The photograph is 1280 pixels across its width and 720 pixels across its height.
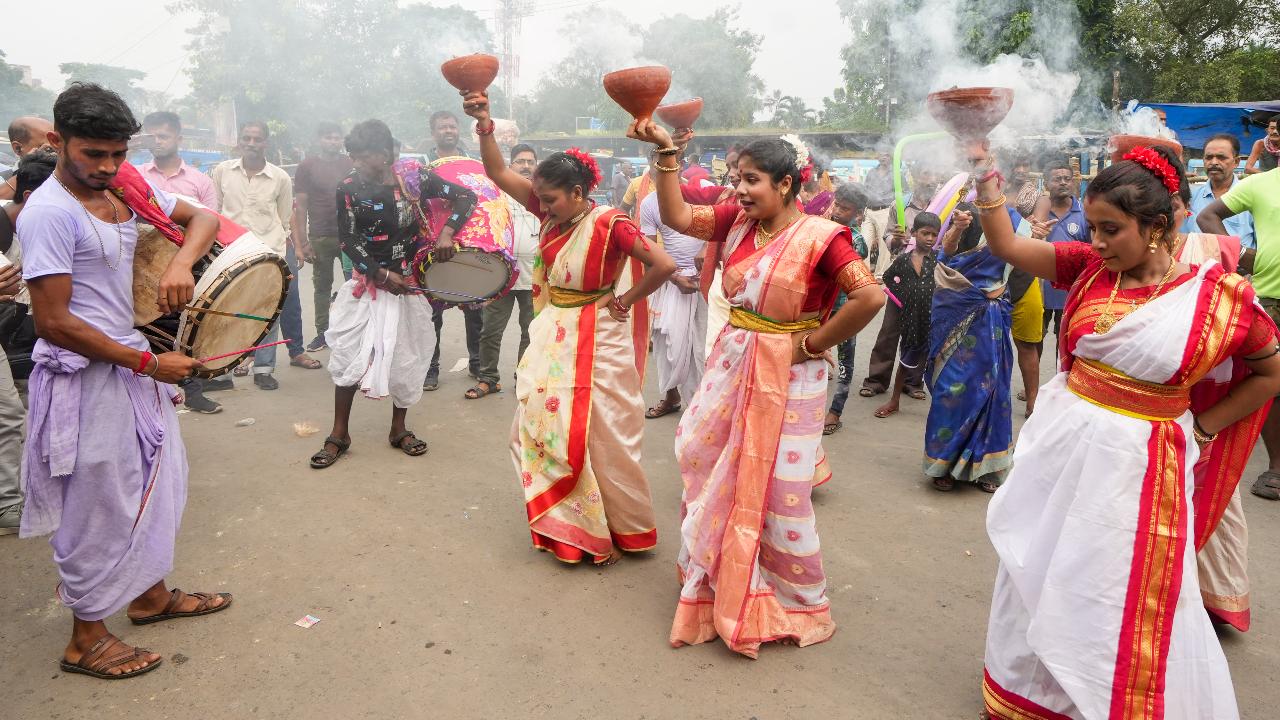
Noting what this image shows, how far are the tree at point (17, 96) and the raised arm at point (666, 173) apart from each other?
26677 mm

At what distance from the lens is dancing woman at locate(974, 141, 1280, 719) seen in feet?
7.80

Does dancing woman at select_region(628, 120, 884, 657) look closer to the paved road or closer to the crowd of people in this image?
the crowd of people

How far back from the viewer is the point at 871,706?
9.48 ft

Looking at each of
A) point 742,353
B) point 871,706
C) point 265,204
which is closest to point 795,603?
point 871,706

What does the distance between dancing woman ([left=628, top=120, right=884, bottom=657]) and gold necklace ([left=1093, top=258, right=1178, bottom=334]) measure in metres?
0.71

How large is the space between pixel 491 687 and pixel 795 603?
3.91ft

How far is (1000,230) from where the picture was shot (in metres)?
2.72

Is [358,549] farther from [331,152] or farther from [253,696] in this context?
[331,152]

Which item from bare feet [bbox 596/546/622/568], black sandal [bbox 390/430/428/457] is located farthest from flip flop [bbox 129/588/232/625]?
black sandal [bbox 390/430/428/457]

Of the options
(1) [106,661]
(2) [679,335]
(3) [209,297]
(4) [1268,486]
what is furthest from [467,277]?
(4) [1268,486]

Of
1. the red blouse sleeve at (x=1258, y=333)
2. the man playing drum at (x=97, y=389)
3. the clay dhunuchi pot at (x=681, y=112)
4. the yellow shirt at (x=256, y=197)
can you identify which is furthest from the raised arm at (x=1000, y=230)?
the yellow shirt at (x=256, y=197)

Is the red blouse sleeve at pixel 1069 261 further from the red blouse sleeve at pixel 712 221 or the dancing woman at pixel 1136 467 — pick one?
the red blouse sleeve at pixel 712 221

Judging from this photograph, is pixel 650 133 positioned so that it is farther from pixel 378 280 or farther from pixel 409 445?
pixel 409 445

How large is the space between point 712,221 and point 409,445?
2832 millimetres
